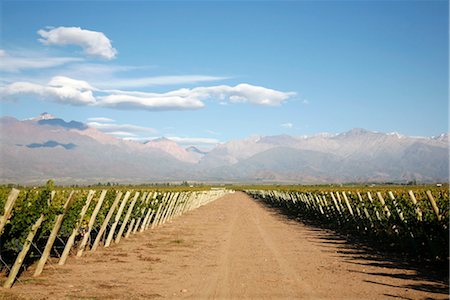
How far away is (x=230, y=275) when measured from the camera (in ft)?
40.4

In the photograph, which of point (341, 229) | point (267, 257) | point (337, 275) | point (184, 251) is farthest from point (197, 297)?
point (341, 229)

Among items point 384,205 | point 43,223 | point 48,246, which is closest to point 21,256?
point 48,246

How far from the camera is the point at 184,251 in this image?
17.0m

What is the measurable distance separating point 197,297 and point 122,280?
2.62 meters

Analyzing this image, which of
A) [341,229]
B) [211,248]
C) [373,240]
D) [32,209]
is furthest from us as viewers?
[341,229]

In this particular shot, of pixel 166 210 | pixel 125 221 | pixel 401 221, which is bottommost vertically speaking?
pixel 166 210

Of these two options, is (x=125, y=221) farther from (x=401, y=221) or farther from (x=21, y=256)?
(x=401, y=221)

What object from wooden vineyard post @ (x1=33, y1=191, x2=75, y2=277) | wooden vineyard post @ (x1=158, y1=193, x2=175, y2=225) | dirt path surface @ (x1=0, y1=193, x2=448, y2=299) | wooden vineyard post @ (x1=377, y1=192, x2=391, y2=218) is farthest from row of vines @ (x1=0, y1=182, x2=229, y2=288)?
wooden vineyard post @ (x1=377, y1=192, x2=391, y2=218)

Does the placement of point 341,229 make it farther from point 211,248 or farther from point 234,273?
point 234,273

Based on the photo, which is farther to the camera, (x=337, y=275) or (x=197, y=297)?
(x=337, y=275)

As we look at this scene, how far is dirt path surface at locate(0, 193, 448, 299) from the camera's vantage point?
10328 mm

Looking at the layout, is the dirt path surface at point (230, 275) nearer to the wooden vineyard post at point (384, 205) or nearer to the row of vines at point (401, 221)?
the row of vines at point (401, 221)

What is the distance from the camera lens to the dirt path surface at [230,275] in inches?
407

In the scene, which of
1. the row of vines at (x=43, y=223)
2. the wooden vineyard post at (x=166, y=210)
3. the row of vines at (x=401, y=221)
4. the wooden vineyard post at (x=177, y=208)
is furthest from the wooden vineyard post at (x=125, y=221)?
the wooden vineyard post at (x=177, y=208)
